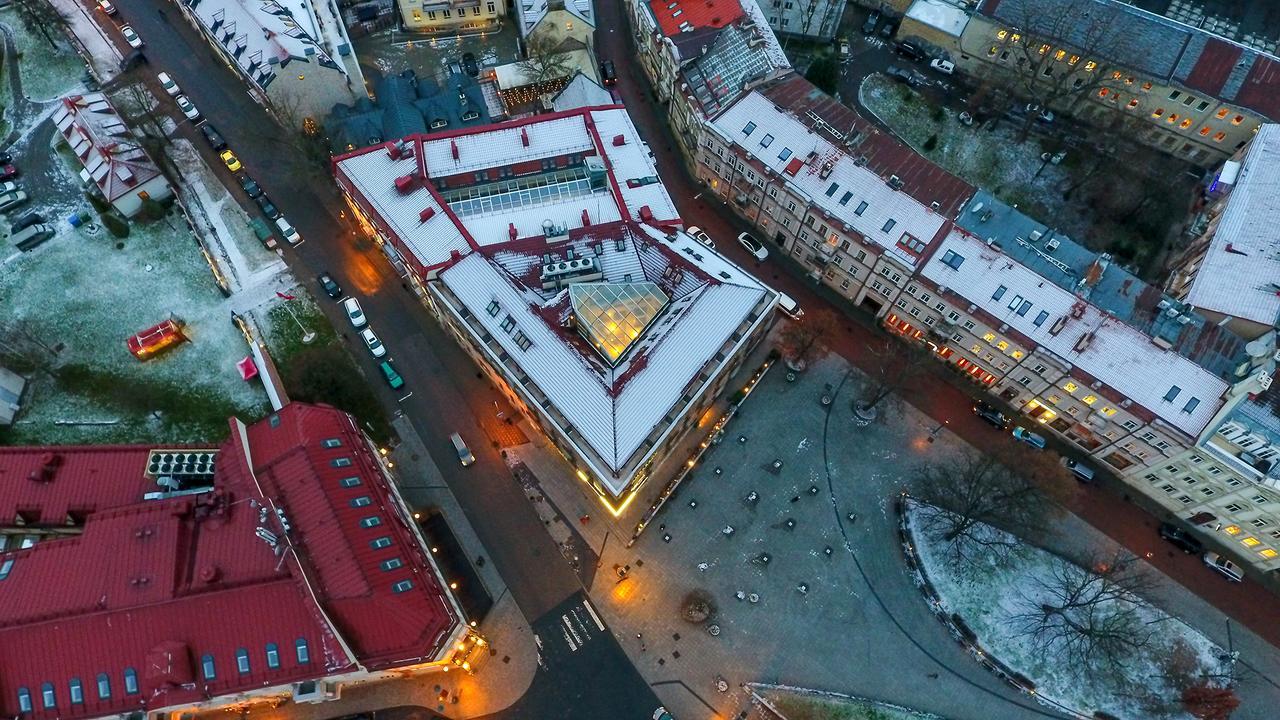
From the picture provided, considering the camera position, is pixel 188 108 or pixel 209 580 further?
pixel 188 108

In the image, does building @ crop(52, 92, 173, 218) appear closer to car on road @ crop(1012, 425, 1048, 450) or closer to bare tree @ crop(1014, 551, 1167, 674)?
car on road @ crop(1012, 425, 1048, 450)

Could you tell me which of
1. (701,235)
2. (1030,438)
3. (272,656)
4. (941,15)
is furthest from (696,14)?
(272,656)

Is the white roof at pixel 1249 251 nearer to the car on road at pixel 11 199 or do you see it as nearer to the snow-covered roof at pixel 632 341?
the snow-covered roof at pixel 632 341

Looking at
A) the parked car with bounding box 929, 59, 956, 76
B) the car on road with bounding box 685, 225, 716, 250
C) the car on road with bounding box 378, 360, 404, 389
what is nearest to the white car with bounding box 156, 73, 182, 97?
the car on road with bounding box 378, 360, 404, 389

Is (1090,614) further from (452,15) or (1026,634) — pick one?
(452,15)

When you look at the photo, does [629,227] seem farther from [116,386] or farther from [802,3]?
[116,386]

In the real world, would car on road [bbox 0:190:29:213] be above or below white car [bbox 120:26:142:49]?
below
